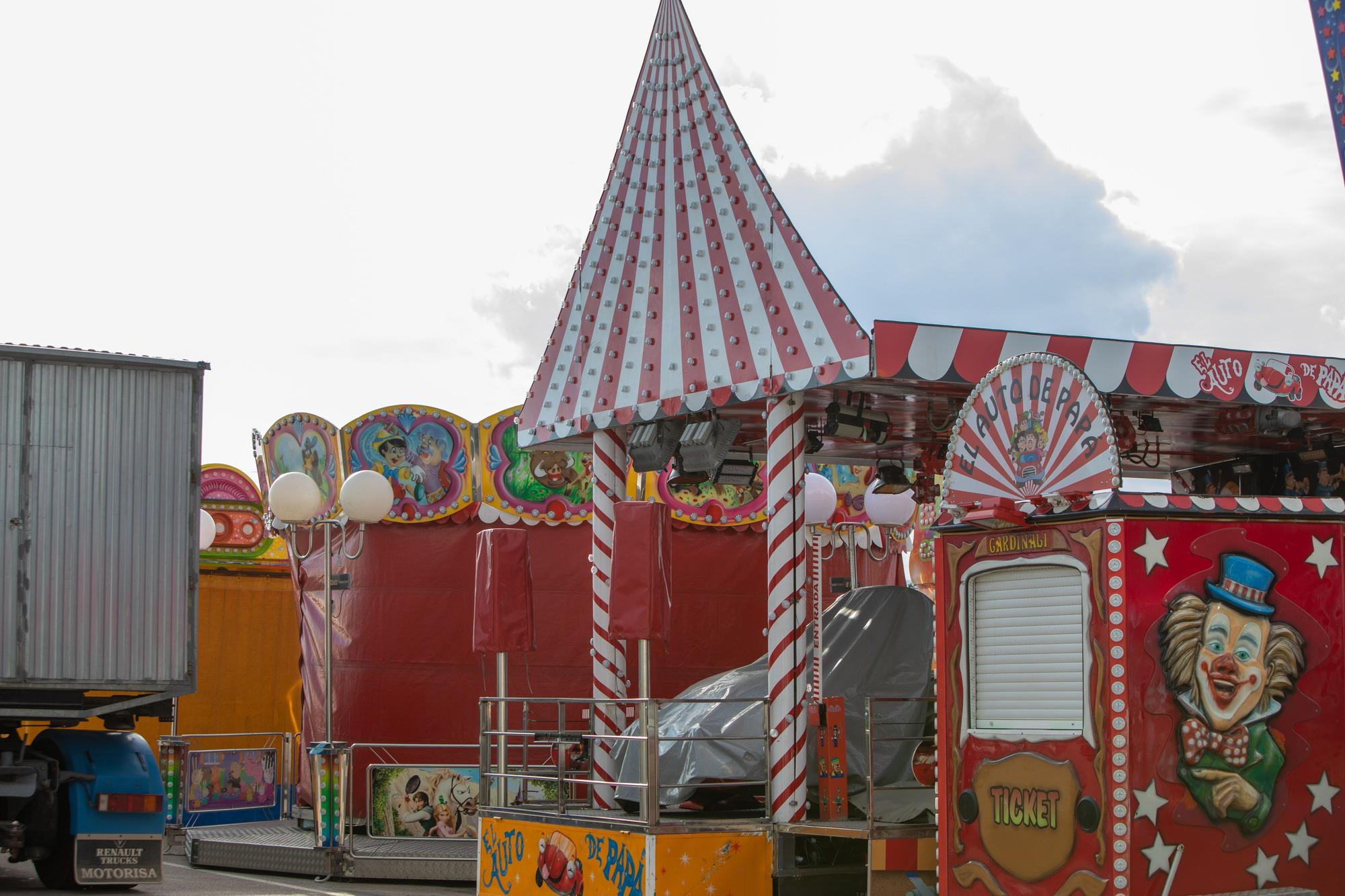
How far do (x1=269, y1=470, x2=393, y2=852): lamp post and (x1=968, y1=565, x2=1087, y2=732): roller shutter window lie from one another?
722 cm

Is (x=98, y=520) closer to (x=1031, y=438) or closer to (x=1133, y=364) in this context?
(x=1031, y=438)

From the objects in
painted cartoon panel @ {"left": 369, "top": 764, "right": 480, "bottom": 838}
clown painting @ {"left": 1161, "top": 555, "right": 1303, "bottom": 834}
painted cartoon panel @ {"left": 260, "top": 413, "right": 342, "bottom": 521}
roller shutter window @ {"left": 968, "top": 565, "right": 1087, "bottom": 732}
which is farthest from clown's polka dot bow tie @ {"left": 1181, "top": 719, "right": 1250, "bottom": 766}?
painted cartoon panel @ {"left": 260, "top": 413, "right": 342, "bottom": 521}

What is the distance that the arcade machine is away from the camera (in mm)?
7402

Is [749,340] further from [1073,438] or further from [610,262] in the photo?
[1073,438]

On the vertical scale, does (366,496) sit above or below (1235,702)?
above

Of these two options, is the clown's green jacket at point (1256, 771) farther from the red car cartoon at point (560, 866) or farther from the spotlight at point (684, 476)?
the spotlight at point (684, 476)

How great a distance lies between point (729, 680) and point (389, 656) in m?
5.24

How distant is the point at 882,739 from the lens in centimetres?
965

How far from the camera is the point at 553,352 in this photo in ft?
41.2

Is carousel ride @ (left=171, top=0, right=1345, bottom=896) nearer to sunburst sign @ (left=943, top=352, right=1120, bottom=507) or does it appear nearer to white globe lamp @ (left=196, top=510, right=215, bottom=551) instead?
sunburst sign @ (left=943, top=352, right=1120, bottom=507)

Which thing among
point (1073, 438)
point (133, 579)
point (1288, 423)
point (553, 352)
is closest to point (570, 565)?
point (553, 352)

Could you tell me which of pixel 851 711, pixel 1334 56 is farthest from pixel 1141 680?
pixel 851 711

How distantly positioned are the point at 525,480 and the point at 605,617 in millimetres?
4404

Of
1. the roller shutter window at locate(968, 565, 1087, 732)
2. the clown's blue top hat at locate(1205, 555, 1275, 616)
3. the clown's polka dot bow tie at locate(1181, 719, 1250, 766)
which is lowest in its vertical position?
the clown's polka dot bow tie at locate(1181, 719, 1250, 766)
